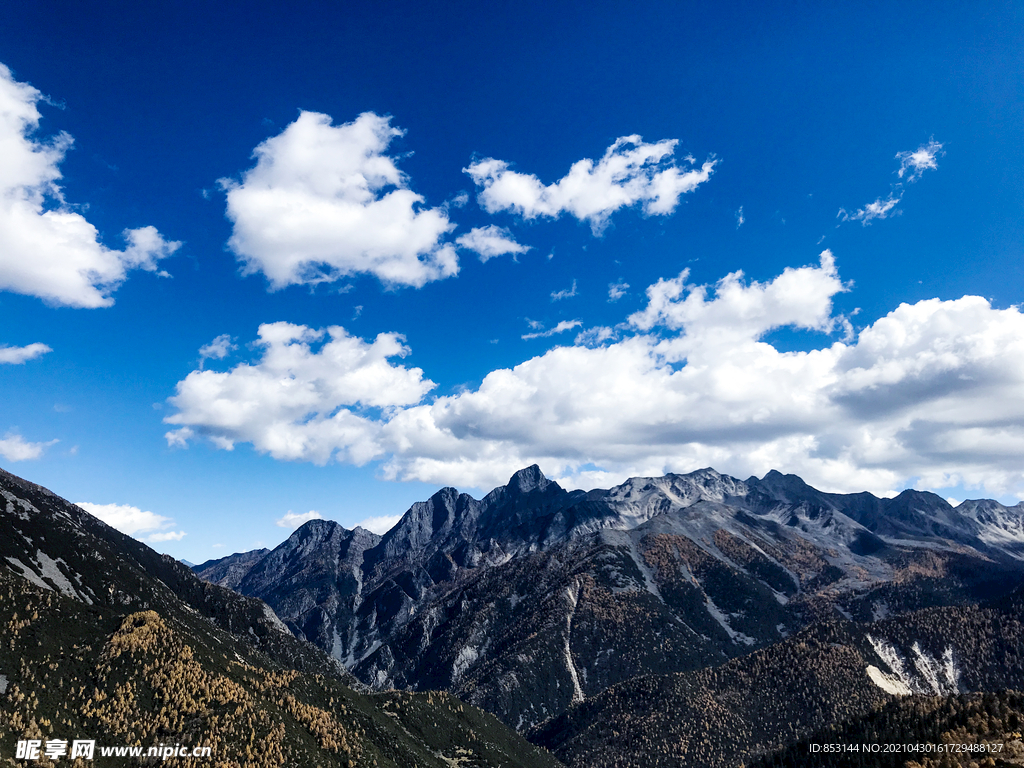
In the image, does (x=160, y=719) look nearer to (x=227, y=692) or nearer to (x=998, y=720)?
(x=227, y=692)

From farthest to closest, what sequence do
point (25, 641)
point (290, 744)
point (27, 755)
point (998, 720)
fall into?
1. point (290, 744)
2. point (25, 641)
3. point (998, 720)
4. point (27, 755)

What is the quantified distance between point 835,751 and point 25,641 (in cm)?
22917

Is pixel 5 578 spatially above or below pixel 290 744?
above

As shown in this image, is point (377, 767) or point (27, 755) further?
point (377, 767)

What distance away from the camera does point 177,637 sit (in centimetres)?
17438

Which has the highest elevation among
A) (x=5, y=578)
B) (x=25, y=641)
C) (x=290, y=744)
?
(x=5, y=578)

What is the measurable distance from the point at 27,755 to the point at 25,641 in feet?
141

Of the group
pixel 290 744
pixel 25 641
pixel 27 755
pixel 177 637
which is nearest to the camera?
pixel 27 755

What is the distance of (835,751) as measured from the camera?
177m

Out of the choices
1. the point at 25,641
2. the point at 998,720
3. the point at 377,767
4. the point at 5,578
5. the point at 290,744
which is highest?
the point at 5,578

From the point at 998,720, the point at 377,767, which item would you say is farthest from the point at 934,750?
the point at 377,767

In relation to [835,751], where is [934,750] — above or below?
above

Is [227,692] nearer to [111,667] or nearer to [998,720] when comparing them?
[111,667]

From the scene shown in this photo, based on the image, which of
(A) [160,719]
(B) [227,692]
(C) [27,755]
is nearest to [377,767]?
(B) [227,692]
